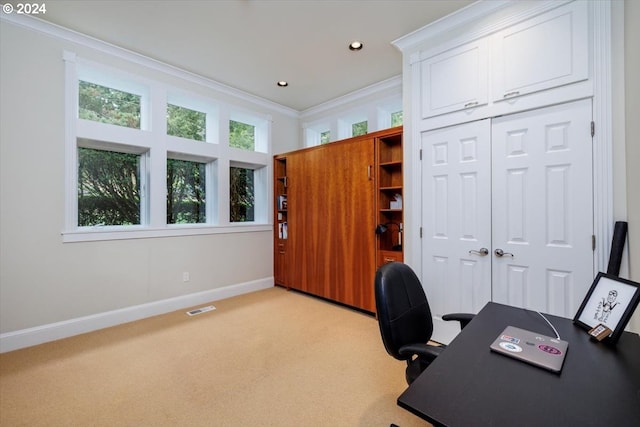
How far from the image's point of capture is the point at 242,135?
4516mm

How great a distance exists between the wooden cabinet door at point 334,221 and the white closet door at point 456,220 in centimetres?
79

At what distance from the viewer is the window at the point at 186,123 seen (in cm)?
371

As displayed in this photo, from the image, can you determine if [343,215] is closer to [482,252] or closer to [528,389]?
[482,252]

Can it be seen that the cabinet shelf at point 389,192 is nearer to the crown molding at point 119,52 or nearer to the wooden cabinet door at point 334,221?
the wooden cabinet door at point 334,221

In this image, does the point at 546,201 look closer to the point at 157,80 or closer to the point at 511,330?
the point at 511,330

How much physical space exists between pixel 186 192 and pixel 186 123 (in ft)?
3.05

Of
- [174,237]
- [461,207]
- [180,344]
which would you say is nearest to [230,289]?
[174,237]

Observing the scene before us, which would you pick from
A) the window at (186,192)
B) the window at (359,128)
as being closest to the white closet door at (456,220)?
the window at (359,128)

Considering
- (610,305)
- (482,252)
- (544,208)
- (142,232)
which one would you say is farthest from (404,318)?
(142,232)

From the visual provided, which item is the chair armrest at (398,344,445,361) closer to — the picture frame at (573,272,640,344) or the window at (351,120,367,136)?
the picture frame at (573,272,640,344)

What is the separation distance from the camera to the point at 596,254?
193cm

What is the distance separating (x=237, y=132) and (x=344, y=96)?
1.74 m

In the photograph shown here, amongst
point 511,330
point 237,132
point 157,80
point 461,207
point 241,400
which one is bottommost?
point 241,400

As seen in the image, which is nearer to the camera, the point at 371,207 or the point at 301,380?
the point at 301,380
